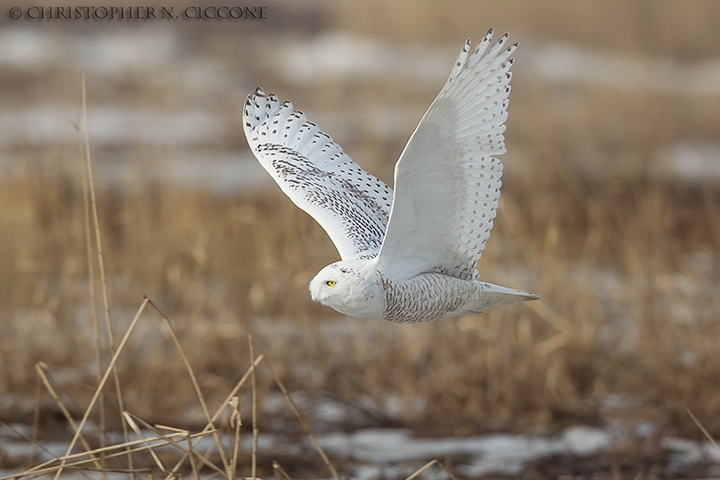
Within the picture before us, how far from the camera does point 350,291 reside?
87.4 inches

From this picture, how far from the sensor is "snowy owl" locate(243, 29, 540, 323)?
230 cm

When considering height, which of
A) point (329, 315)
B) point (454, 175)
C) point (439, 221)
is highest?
point (454, 175)

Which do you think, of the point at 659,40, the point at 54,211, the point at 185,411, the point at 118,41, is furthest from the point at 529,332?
the point at 118,41

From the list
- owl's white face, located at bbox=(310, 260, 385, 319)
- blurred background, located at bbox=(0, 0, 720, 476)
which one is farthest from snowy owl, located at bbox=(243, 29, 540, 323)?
blurred background, located at bbox=(0, 0, 720, 476)

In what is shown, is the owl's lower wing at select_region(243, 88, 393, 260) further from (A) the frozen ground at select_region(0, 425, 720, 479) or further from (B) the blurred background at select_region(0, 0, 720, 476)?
(A) the frozen ground at select_region(0, 425, 720, 479)

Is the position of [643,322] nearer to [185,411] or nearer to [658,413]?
[658,413]

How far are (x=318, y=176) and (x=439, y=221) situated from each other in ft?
2.23

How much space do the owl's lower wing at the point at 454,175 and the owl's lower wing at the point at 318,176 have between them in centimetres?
20

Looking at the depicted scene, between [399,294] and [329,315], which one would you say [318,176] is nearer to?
[399,294]

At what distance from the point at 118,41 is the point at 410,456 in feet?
39.4

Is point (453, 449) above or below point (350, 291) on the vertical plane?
below

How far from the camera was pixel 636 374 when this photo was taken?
5.20m

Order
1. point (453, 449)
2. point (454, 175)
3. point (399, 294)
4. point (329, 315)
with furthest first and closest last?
point (329, 315), point (453, 449), point (454, 175), point (399, 294)

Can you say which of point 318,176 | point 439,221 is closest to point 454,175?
point 439,221
